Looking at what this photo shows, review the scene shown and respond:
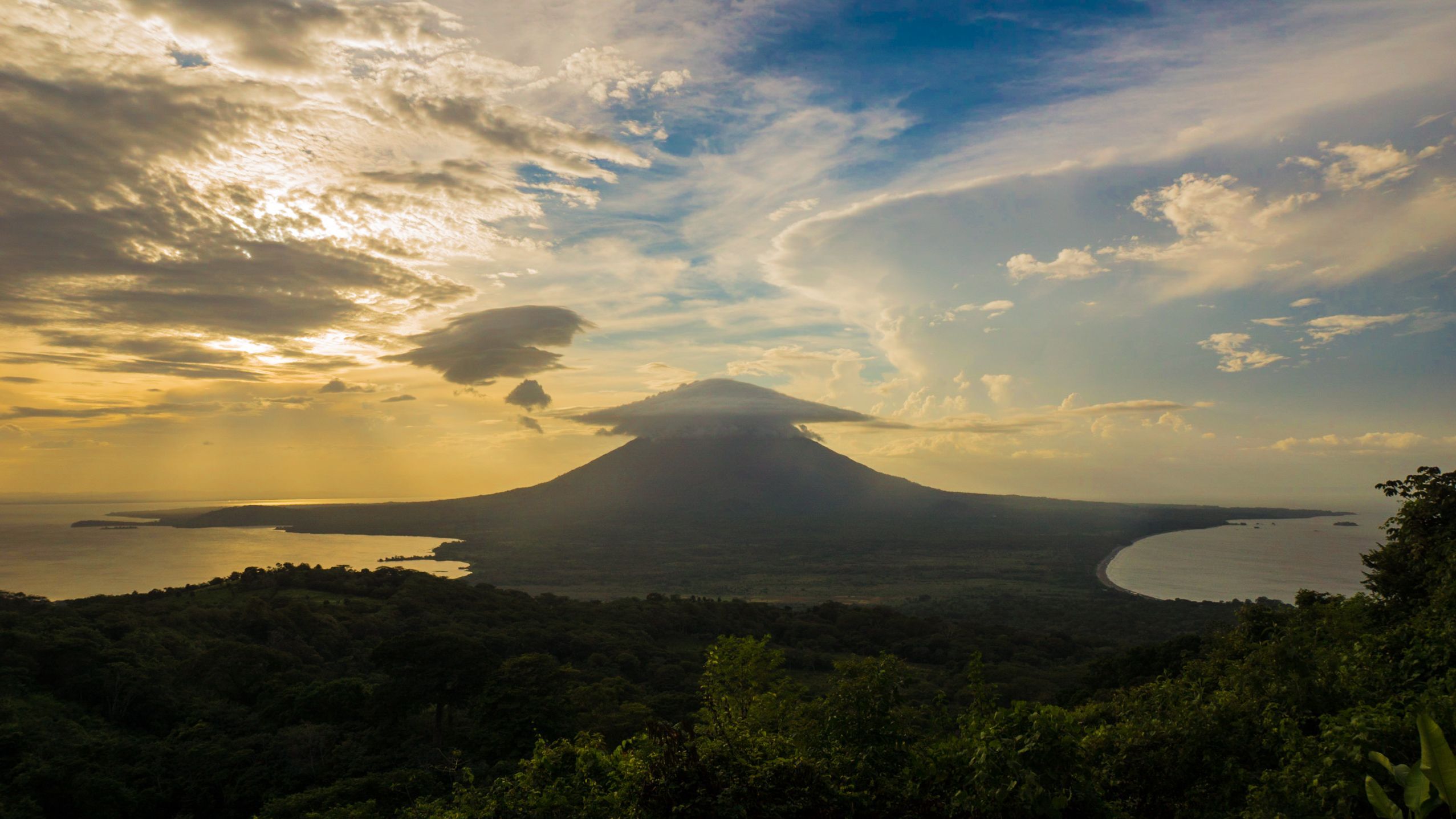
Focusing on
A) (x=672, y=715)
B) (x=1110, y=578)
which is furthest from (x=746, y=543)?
(x=672, y=715)

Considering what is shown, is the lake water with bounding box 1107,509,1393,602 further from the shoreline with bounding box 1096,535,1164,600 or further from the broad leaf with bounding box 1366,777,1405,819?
the broad leaf with bounding box 1366,777,1405,819

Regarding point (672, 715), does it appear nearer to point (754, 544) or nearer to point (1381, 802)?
point (1381, 802)

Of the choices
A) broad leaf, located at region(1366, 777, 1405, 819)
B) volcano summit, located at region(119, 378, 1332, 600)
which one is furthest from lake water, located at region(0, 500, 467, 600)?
broad leaf, located at region(1366, 777, 1405, 819)

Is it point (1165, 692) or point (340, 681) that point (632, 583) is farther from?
point (1165, 692)

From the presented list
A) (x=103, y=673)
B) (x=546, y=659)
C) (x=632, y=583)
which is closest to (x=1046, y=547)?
(x=632, y=583)

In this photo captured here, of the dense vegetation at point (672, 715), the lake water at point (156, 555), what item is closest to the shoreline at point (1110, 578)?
the dense vegetation at point (672, 715)
